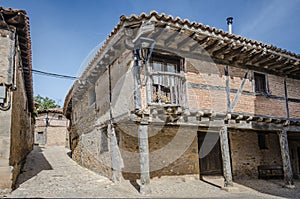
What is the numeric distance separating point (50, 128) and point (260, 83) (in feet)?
76.2

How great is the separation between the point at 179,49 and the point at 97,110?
4.42 m

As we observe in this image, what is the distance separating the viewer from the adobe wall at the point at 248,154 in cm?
1100

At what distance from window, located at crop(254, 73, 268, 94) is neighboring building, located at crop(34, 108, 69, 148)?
21764 mm

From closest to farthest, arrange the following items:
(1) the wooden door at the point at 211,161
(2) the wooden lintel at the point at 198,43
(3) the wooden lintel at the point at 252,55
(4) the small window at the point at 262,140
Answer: (2) the wooden lintel at the point at 198,43 → (3) the wooden lintel at the point at 252,55 → (1) the wooden door at the point at 211,161 → (4) the small window at the point at 262,140

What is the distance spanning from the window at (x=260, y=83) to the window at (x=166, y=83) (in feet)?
11.2

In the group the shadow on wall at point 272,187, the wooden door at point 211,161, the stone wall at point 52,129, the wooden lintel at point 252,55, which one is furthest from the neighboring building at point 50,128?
the wooden lintel at point 252,55

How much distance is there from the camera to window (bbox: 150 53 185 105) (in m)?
7.86

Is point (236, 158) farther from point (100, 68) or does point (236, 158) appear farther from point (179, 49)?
point (100, 68)

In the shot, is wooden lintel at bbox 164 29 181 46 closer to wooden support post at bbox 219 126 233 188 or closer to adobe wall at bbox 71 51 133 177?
adobe wall at bbox 71 51 133 177

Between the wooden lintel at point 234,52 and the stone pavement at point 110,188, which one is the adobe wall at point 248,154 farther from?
the wooden lintel at point 234,52

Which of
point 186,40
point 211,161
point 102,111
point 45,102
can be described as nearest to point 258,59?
point 186,40

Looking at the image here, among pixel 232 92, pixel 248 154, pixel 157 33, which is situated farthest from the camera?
pixel 248 154

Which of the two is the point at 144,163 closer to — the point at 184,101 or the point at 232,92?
the point at 184,101

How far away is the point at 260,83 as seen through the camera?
9.99m
